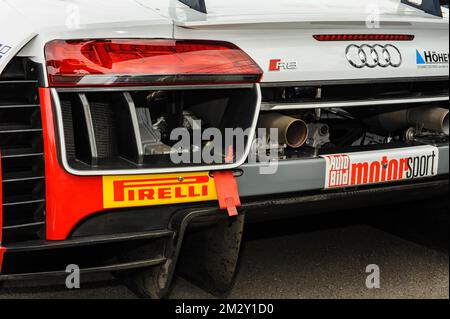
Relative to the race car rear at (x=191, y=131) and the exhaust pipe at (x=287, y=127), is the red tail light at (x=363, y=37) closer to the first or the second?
the race car rear at (x=191, y=131)

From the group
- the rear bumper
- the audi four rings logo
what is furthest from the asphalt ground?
the audi four rings logo

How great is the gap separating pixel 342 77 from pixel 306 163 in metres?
0.39

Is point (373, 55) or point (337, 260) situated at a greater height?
point (373, 55)

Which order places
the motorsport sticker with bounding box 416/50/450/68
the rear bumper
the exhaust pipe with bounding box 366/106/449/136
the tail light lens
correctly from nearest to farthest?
the tail light lens → the rear bumper → the motorsport sticker with bounding box 416/50/450/68 → the exhaust pipe with bounding box 366/106/449/136

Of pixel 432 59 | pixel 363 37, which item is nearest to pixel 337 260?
pixel 432 59

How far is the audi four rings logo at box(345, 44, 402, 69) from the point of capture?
291 cm

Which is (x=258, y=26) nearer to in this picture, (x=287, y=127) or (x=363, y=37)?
(x=287, y=127)

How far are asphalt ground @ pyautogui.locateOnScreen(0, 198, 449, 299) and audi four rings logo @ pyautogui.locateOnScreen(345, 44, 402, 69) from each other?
3.46ft

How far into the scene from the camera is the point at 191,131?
9.29 ft

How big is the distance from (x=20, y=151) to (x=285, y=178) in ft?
3.30

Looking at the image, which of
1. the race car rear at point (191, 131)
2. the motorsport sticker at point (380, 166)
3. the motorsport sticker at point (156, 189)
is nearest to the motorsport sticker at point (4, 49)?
the race car rear at point (191, 131)

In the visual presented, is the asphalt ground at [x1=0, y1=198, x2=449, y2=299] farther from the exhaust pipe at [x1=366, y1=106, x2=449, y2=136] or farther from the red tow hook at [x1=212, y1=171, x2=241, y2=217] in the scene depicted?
the red tow hook at [x1=212, y1=171, x2=241, y2=217]

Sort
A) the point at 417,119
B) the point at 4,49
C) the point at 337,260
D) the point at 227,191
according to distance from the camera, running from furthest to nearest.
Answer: the point at 337,260 → the point at 417,119 → the point at 227,191 → the point at 4,49

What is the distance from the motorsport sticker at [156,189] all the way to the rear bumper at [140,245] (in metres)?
0.05
